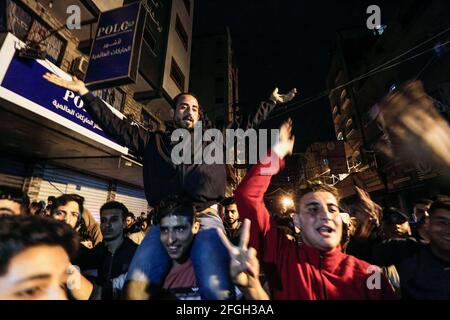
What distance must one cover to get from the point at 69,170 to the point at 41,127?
4.01 metres

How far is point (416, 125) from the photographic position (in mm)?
2986

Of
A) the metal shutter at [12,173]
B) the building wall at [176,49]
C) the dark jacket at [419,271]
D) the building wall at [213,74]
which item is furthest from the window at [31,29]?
the building wall at [213,74]

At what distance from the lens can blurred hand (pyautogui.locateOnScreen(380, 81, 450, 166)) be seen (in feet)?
9.28

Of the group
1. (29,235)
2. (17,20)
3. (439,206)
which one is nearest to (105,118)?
(29,235)

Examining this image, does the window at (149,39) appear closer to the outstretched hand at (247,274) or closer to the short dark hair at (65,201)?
the short dark hair at (65,201)

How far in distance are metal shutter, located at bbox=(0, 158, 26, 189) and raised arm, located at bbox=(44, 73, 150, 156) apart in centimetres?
723

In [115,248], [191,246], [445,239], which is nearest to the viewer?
[191,246]

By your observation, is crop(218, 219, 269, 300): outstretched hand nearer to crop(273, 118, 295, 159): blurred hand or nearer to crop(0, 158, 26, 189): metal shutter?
crop(273, 118, 295, 159): blurred hand

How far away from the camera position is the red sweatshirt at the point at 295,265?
1.91 metres

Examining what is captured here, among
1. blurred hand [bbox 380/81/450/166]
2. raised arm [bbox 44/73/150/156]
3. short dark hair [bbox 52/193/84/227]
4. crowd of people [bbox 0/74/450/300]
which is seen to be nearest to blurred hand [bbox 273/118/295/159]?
crowd of people [bbox 0/74/450/300]

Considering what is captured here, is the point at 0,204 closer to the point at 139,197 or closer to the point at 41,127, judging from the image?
the point at 41,127
